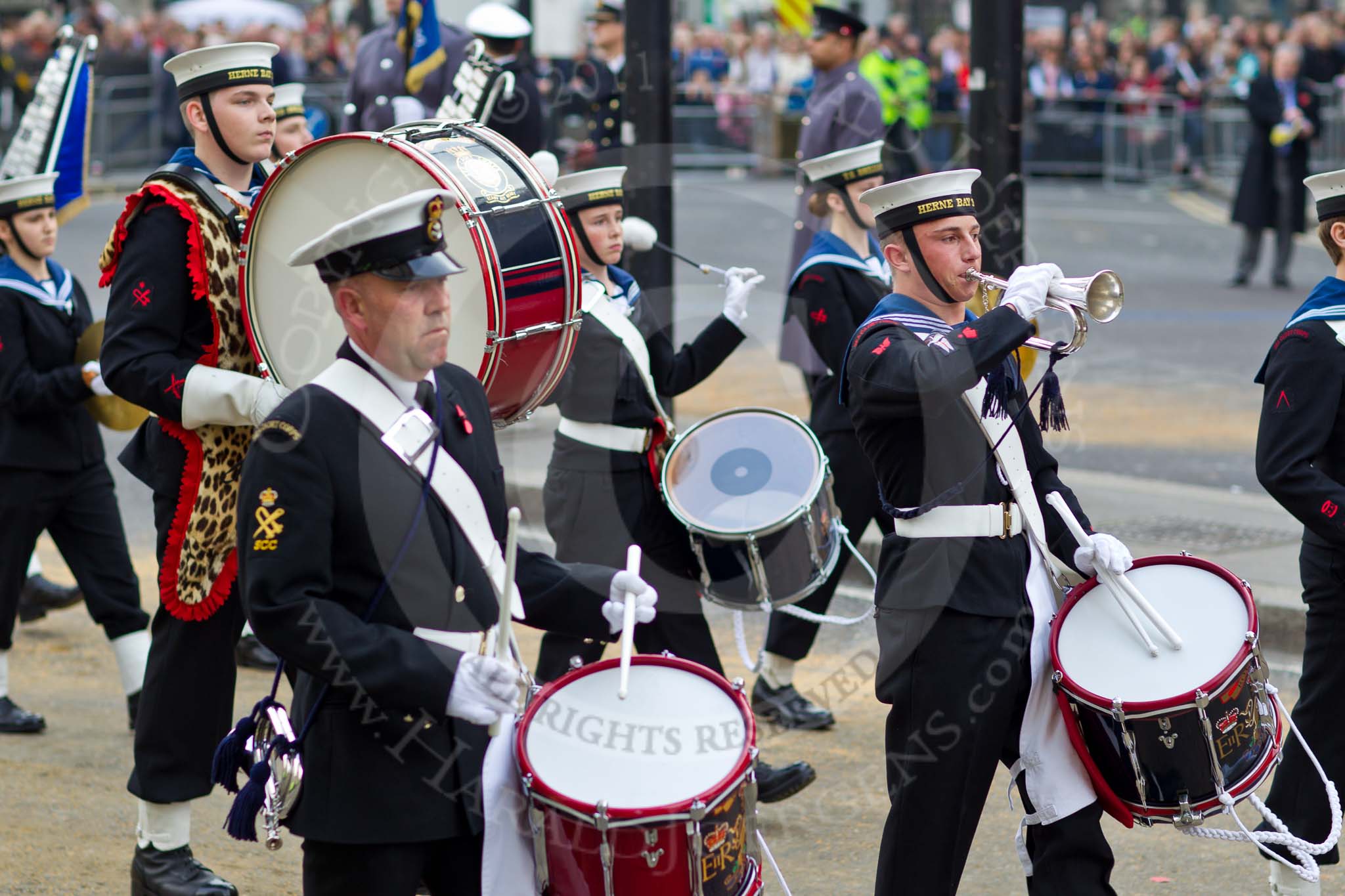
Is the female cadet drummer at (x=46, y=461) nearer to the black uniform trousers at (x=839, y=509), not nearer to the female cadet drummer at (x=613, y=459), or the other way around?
the female cadet drummer at (x=613, y=459)

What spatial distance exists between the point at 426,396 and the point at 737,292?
8.20 ft

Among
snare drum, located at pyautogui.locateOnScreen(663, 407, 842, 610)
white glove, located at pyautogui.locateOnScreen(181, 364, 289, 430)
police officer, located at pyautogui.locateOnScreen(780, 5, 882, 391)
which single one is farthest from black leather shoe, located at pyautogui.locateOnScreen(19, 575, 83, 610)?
white glove, located at pyautogui.locateOnScreen(181, 364, 289, 430)

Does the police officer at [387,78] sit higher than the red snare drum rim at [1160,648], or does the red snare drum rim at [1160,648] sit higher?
the police officer at [387,78]

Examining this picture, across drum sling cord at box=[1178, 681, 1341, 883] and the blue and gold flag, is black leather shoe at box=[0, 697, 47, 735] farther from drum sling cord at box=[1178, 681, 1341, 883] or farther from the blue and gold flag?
the blue and gold flag

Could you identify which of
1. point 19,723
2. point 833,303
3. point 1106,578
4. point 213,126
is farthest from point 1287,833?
point 19,723

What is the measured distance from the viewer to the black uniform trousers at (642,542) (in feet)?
17.8

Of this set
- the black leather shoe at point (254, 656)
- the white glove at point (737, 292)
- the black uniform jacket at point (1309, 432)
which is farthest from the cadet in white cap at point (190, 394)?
the black uniform jacket at point (1309, 432)

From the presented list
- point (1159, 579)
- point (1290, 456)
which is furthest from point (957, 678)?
point (1290, 456)

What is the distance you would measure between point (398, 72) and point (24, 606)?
3534 millimetres

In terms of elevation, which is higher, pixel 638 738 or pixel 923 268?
pixel 923 268

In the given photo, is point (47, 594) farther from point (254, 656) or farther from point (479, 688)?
point (479, 688)

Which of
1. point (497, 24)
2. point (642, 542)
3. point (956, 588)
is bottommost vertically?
point (642, 542)

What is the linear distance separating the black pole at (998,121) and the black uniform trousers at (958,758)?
414cm

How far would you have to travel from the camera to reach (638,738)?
10.8 feet
